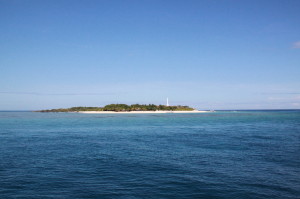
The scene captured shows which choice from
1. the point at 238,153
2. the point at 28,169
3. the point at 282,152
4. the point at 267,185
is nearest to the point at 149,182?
the point at 267,185

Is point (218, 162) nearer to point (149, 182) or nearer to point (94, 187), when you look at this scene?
point (149, 182)

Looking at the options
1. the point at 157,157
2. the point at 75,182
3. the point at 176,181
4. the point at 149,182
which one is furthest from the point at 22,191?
the point at 157,157

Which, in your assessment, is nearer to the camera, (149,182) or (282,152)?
(149,182)

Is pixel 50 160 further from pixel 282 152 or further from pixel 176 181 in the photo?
pixel 282 152

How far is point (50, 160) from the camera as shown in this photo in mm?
26000

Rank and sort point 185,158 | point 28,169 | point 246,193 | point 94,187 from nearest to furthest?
point 246,193
point 94,187
point 28,169
point 185,158

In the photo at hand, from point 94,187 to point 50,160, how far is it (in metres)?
10.7

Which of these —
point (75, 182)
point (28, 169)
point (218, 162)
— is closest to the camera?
point (75, 182)

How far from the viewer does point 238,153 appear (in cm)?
2978

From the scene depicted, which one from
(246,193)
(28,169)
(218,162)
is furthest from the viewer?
(218,162)

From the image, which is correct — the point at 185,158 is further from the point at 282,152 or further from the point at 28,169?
the point at 28,169

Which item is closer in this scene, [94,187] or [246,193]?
[246,193]

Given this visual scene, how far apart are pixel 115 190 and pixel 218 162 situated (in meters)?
12.4

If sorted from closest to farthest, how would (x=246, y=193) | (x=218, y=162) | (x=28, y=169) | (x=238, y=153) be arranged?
(x=246, y=193) < (x=28, y=169) < (x=218, y=162) < (x=238, y=153)
